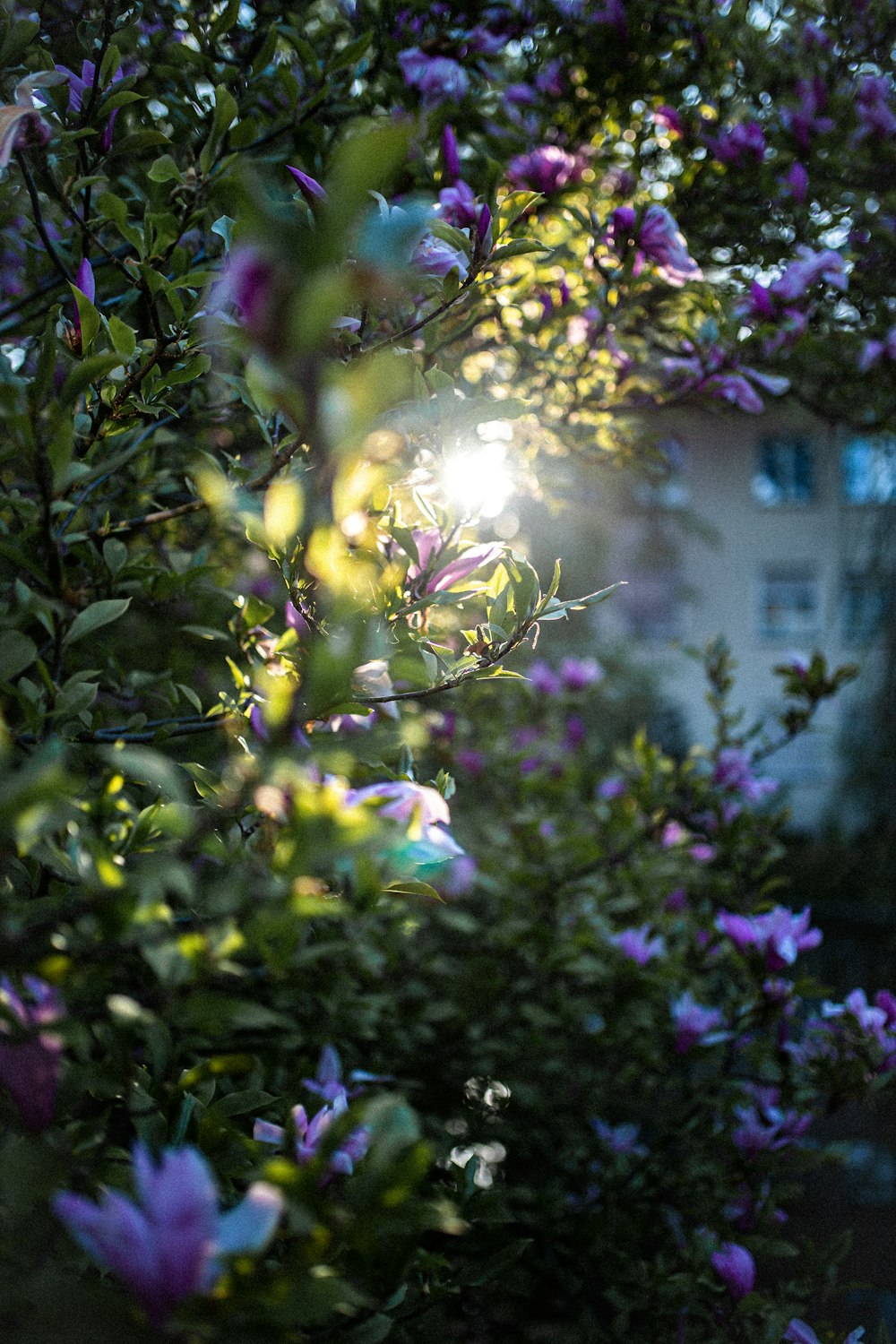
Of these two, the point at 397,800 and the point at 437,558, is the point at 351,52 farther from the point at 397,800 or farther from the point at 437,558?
the point at 397,800

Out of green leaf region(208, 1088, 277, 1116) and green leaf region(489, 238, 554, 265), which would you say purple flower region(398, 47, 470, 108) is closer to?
green leaf region(489, 238, 554, 265)

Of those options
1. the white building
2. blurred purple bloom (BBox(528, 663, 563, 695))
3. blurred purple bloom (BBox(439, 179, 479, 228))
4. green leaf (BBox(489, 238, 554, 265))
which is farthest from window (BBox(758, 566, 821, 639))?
green leaf (BBox(489, 238, 554, 265))

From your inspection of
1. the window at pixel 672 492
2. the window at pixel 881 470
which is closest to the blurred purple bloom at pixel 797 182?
the window at pixel 881 470

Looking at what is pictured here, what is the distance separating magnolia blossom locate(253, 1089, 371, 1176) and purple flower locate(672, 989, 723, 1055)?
4.07ft

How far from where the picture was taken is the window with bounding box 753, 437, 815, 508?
15164mm

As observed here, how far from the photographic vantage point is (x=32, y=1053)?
21.9 inches

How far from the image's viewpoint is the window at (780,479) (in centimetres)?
1516

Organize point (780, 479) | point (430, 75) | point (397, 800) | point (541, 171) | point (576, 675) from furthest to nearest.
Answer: point (780, 479)
point (576, 675)
point (541, 171)
point (430, 75)
point (397, 800)

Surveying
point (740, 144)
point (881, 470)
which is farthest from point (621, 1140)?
point (881, 470)

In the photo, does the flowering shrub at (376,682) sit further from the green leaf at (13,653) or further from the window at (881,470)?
the window at (881,470)

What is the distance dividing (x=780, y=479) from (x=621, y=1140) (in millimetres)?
14838

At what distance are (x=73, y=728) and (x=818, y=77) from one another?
199 centimetres

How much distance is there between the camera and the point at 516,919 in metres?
2.24

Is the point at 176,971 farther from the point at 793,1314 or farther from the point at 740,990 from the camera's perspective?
the point at 740,990
